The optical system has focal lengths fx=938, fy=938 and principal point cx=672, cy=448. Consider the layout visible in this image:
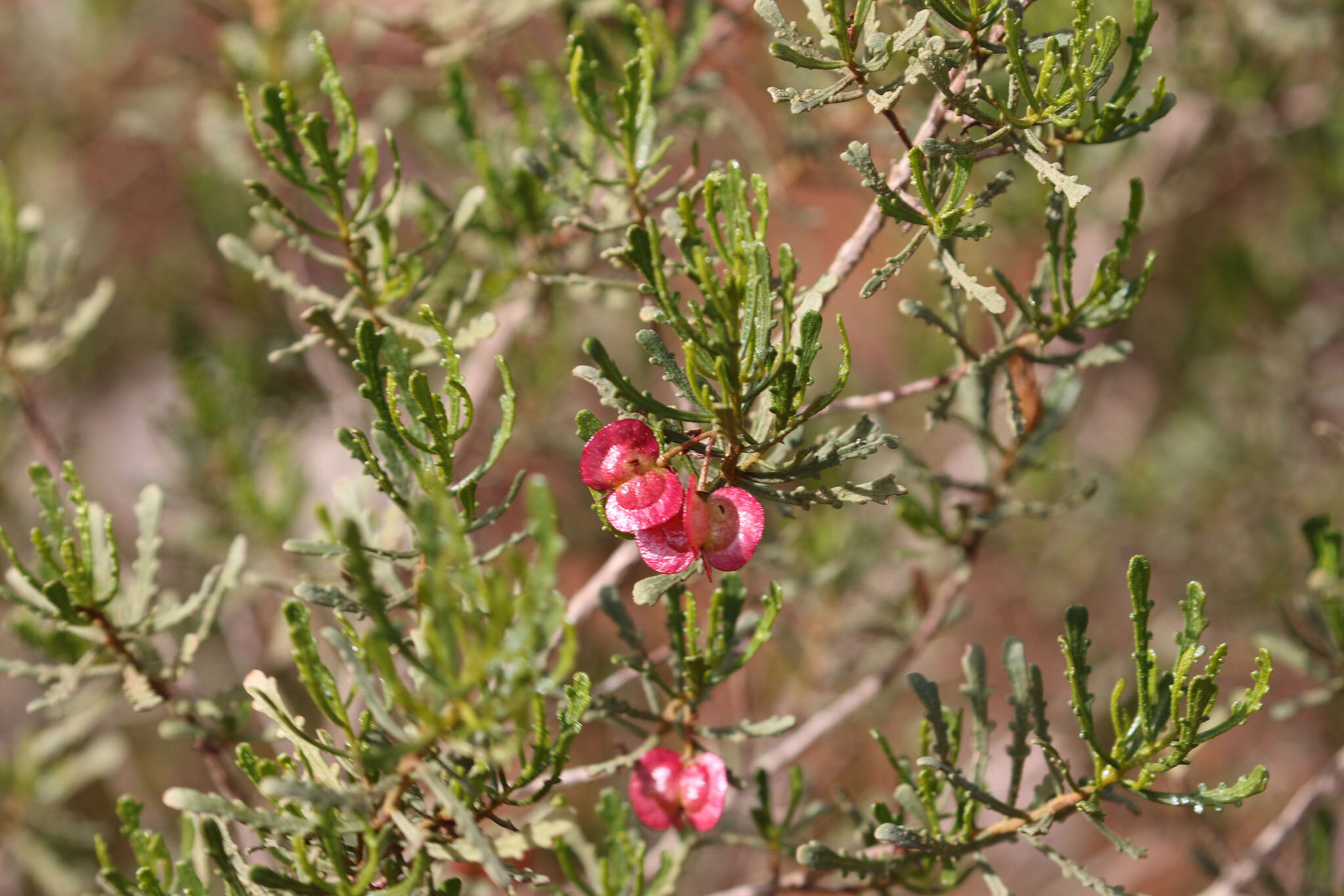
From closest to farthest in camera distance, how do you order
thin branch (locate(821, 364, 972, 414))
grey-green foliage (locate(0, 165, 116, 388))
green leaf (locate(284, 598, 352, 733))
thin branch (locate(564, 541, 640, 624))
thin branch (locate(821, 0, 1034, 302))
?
green leaf (locate(284, 598, 352, 733)) < thin branch (locate(821, 0, 1034, 302)) < thin branch (locate(821, 364, 972, 414)) < thin branch (locate(564, 541, 640, 624)) < grey-green foliage (locate(0, 165, 116, 388))

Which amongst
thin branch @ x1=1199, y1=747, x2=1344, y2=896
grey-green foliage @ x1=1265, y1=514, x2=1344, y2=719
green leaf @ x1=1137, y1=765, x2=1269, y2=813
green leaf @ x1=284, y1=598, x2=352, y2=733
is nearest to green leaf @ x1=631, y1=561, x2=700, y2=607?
green leaf @ x1=284, y1=598, x2=352, y2=733

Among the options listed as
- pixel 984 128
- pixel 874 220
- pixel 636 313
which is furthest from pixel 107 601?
pixel 636 313

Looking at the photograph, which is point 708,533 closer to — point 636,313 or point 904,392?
point 904,392

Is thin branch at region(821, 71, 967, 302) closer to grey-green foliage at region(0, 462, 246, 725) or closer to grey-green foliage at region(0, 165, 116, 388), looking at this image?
grey-green foliage at region(0, 462, 246, 725)

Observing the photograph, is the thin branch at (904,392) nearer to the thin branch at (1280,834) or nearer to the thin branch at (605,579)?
the thin branch at (605,579)

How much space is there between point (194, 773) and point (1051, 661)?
80.5 inches

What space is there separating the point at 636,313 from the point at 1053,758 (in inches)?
47.3

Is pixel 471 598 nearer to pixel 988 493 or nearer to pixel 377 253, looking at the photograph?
pixel 377 253

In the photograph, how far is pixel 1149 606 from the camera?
603 millimetres

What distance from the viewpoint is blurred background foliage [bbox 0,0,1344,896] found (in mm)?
1289

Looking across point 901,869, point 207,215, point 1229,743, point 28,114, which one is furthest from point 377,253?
point 1229,743

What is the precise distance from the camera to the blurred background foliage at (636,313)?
4.23 ft

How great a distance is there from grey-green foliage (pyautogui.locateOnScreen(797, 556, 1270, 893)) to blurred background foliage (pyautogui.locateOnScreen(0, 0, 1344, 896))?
0.35 m

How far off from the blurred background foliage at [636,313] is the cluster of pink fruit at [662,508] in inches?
11.8
